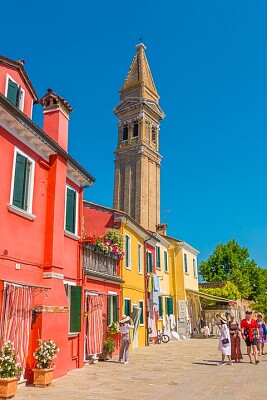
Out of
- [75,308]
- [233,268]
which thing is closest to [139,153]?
[233,268]

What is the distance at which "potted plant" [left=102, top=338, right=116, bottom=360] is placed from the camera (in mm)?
14738

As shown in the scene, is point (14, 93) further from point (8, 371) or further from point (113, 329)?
point (113, 329)

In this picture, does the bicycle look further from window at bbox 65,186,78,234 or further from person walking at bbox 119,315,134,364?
window at bbox 65,186,78,234

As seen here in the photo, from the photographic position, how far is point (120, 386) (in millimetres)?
9680

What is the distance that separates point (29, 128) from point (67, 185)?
3.05 metres

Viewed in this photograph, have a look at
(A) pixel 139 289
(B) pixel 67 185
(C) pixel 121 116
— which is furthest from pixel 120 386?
(C) pixel 121 116

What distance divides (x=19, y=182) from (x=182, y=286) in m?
22.5

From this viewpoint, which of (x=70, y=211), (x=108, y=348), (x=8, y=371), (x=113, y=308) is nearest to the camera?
(x=8, y=371)

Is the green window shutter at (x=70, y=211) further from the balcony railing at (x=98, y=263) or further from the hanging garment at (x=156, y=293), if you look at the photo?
the hanging garment at (x=156, y=293)

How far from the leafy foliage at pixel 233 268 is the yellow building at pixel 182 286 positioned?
1402 centimetres

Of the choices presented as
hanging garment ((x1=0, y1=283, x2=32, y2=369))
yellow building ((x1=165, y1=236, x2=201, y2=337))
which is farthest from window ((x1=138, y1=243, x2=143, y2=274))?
hanging garment ((x1=0, y1=283, x2=32, y2=369))

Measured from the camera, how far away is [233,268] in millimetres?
45656

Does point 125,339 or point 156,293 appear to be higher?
point 156,293

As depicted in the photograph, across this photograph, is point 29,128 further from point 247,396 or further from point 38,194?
point 247,396
